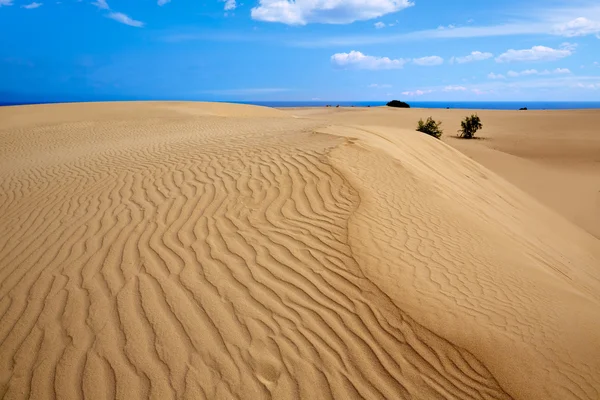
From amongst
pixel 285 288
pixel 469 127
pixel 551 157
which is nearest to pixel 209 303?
pixel 285 288

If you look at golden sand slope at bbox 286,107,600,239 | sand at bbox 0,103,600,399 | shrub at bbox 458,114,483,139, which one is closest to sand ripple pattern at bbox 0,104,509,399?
sand at bbox 0,103,600,399

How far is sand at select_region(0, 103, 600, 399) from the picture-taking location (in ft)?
9.14

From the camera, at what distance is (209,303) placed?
11.1 feet

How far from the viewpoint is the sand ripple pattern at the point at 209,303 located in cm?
273

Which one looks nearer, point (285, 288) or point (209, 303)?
point (209, 303)

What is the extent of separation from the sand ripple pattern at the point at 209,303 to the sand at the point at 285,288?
16 millimetres

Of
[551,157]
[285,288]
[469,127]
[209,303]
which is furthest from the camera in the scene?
[469,127]

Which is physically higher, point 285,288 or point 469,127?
point 469,127

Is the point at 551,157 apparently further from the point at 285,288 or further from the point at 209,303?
the point at 209,303

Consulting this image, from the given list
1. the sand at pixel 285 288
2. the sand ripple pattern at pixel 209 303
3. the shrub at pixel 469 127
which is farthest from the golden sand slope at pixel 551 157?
the sand ripple pattern at pixel 209 303

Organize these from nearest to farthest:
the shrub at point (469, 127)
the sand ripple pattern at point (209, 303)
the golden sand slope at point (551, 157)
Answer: the sand ripple pattern at point (209, 303)
the golden sand slope at point (551, 157)
the shrub at point (469, 127)

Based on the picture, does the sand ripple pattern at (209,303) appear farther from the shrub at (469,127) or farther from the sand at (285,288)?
the shrub at (469,127)

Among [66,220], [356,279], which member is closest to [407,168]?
[356,279]

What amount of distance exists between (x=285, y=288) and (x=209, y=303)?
0.72 metres
